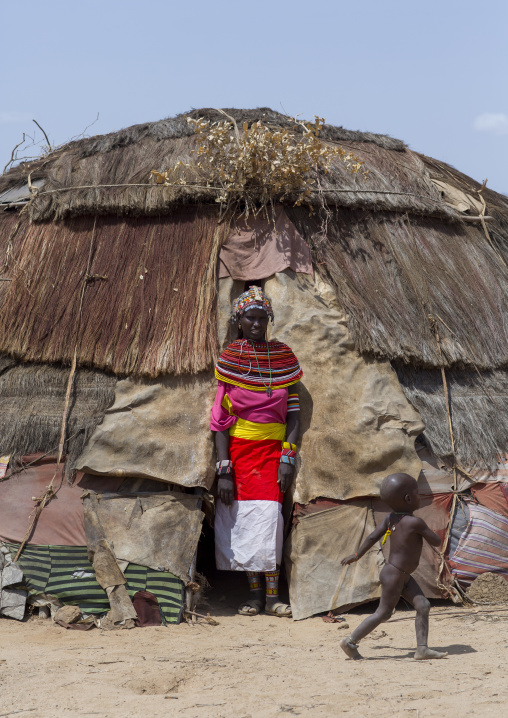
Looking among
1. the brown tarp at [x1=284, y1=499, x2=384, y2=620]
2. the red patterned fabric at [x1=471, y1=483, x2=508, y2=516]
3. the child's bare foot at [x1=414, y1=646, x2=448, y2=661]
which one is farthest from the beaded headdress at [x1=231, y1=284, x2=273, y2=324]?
the child's bare foot at [x1=414, y1=646, x2=448, y2=661]

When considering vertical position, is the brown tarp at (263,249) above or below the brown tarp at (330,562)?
above

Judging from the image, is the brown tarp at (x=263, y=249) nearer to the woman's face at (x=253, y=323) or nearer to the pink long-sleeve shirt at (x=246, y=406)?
the woman's face at (x=253, y=323)

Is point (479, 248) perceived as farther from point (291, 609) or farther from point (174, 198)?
point (291, 609)

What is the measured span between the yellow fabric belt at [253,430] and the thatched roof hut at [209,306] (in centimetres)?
22

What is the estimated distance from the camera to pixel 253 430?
535cm

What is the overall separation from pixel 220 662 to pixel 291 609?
1203 millimetres

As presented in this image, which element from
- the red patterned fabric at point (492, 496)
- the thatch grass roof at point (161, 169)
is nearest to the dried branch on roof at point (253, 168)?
the thatch grass roof at point (161, 169)

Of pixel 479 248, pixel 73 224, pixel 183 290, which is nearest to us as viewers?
pixel 183 290

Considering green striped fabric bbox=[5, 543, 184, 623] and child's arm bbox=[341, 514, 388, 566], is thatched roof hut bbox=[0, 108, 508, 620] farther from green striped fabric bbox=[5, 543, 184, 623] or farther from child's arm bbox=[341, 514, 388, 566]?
child's arm bbox=[341, 514, 388, 566]

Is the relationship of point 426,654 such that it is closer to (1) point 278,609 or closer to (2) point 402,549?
(2) point 402,549

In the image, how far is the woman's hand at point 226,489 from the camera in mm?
5246

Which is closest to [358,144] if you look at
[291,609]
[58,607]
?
[291,609]

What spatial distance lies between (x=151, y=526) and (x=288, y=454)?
3.40 feet

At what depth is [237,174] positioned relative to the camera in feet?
19.0
